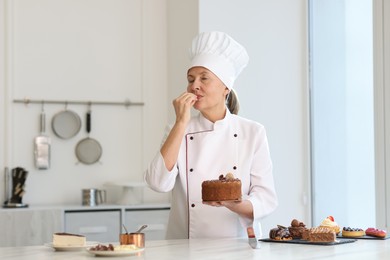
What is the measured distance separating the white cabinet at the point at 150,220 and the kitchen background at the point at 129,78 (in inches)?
9.0

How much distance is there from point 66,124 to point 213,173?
2447 mm

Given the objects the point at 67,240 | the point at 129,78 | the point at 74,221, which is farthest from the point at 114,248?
the point at 129,78

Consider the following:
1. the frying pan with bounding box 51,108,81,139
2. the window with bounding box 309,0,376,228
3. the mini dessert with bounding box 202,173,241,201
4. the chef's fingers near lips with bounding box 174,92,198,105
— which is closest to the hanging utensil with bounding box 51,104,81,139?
the frying pan with bounding box 51,108,81,139

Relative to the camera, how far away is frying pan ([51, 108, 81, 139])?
504 centimetres

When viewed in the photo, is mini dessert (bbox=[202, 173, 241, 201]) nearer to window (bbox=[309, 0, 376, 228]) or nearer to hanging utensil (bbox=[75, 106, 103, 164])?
window (bbox=[309, 0, 376, 228])

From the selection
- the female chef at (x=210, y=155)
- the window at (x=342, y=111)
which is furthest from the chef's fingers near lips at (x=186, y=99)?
the window at (x=342, y=111)

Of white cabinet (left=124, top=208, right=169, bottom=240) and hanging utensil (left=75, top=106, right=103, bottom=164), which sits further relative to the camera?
hanging utensil (left=75, top=106, right=103, bottom=164)

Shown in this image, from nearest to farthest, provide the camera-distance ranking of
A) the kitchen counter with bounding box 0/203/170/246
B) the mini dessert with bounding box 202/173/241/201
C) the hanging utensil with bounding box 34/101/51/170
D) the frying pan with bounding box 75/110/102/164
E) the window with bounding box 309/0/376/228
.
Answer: the mini dessert with bounding box 202/173/241/201, the window with bounding box 309/0/376/228, the kitchen counter with bounding box 0/203/170/246, the hanging utensil with bounding box 34/101/51/170, the frying pan with bounding box 75/110/102/164

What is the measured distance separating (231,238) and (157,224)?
7.36 ft

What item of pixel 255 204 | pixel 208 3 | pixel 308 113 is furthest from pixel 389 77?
pixel 255 204

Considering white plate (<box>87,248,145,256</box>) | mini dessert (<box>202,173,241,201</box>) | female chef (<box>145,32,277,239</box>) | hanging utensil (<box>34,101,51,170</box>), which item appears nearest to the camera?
white plate (<box>87,248,145,256</box>)

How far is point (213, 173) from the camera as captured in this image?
2.86 metres

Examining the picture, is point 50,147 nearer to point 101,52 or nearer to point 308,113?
point 101,52

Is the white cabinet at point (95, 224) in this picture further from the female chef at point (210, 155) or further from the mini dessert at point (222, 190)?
the mini dessert at point (222, 190)
